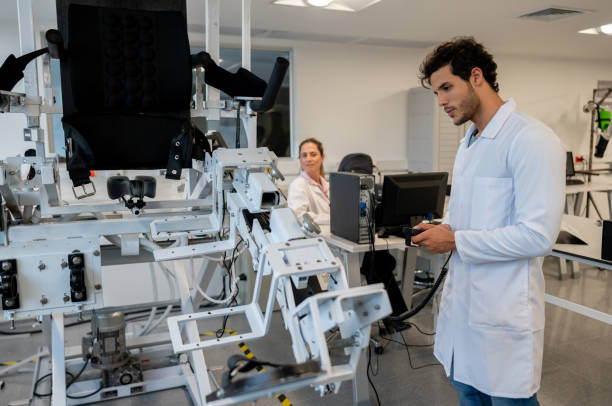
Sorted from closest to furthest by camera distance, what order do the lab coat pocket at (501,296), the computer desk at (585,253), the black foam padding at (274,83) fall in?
1. the lab coat pocket at (501,296)
2. the black foam padding at (274,83)
3. the computer desk at (585,253)

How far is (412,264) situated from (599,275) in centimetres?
253

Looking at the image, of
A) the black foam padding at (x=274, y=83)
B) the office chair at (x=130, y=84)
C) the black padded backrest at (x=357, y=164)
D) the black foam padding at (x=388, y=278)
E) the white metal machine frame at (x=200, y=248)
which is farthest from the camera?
the black padded backrest at (x=357, y=164)

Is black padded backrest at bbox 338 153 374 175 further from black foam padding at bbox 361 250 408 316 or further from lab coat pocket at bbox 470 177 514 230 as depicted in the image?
lab coat pocket at bbox 470 177 514 230

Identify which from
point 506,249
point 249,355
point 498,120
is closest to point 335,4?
point 249,355

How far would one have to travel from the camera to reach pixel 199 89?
2.17m

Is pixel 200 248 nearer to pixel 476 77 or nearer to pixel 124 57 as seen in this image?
pixel 124 57

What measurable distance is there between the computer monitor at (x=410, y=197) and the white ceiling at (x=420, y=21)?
5.89ft

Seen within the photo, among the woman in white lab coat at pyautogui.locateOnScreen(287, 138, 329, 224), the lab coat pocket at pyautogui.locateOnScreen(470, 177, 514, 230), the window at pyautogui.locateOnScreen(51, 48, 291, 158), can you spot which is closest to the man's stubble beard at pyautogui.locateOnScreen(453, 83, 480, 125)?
the lab coat pocket at pyautogui.locateOnScreen(470, 177, 514, 230)

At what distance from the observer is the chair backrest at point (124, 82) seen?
1938 millimetres

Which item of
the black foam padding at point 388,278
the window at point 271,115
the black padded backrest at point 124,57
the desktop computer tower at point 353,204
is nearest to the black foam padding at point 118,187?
the black padded backrest at point 124,57

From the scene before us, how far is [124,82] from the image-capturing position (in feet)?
6.67

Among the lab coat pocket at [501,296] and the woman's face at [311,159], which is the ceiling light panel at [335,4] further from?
the lab coat pocket at [501,296]

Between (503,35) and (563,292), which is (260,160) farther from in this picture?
(503,35)

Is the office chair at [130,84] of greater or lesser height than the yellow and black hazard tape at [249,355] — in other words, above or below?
above
